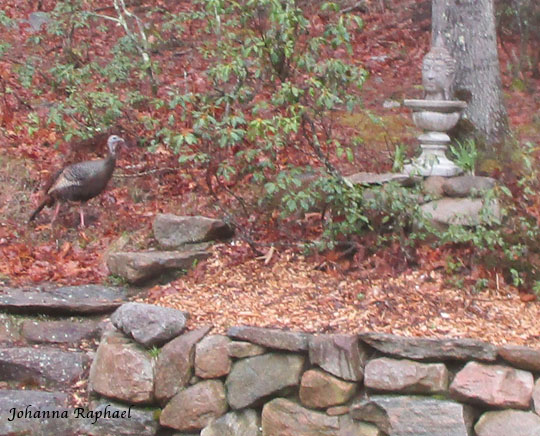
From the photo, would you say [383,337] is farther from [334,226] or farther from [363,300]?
[334,226]

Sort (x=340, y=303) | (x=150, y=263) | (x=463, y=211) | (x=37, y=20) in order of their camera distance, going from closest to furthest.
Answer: (x=340, y=303) → (x=463, y=211) → (x=150, y=263) → (x=37, y=20)

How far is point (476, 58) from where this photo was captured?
789 cm

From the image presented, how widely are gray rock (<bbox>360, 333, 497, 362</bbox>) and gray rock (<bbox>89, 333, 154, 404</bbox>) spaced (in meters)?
1.53

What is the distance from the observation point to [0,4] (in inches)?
536

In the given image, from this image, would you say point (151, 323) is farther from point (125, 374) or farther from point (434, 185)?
point (434, 185)

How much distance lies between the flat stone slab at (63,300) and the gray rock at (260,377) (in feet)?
4.25

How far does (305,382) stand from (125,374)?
1.25 metres

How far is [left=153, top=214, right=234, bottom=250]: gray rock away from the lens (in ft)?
21.7

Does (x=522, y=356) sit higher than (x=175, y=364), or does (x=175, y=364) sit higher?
(x=522, y=356)

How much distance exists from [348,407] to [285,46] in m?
2.68

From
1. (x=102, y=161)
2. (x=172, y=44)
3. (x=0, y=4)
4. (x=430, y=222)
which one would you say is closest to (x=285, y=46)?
(x=430, y=222)

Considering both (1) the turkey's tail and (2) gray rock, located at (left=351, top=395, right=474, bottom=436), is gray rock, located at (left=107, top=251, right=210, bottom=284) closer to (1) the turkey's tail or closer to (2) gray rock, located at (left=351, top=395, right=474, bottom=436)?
(1) the turkey's tail

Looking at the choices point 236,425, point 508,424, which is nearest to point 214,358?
point 236,425

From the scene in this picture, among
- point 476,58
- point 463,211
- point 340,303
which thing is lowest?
point 340,303
